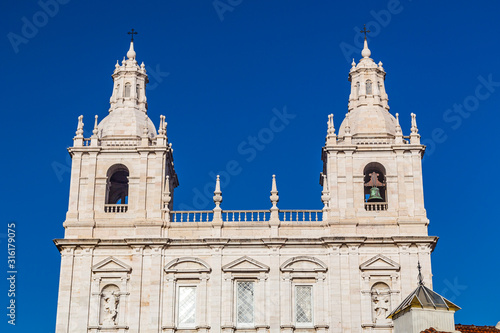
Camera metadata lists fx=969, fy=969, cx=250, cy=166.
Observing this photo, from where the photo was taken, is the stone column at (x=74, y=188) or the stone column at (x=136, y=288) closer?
the stone column at (x=136, y=288)

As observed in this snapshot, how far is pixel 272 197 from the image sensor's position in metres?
48.6

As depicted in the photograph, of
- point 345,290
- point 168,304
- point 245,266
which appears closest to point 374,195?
point 345,290

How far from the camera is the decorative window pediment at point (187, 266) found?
4691cm

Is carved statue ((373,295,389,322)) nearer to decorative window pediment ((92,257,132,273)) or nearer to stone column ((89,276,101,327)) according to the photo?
decorative window pediment ((92,257,132,273))

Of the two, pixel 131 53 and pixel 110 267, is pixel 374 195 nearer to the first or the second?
pixel 110 267

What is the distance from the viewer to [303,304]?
46562mm

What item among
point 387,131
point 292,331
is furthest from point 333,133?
point 292,331

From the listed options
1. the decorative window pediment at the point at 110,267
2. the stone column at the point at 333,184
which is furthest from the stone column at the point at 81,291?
the stone column at the point at 333,184

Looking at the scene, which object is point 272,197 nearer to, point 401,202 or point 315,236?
point 315,236

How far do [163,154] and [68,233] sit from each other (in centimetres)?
626

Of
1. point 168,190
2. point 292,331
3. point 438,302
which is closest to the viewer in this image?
point 438,302

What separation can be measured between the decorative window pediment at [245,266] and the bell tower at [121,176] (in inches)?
152

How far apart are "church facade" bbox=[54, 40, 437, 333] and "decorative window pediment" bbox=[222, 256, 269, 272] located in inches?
2.2

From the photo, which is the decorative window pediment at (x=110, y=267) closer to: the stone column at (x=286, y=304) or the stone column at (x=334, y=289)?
the stone column at (x=286, y=304)
